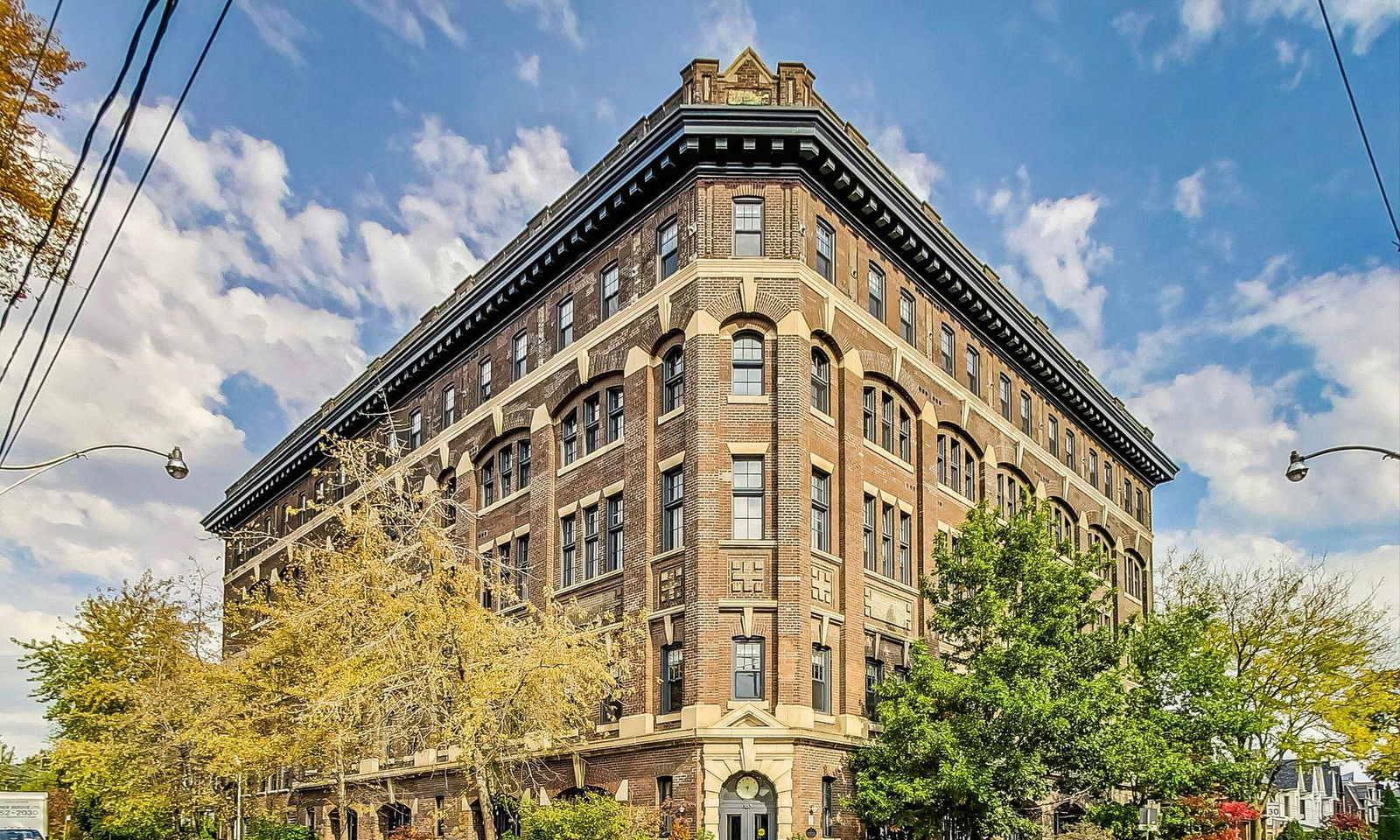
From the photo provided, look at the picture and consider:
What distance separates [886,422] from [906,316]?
3660 millimetres

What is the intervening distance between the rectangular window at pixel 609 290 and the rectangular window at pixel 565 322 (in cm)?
191

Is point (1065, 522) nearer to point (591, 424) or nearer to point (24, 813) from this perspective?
point (591, 424)

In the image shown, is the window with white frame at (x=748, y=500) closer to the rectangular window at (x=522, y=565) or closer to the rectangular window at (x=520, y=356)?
the rectangular window at (x=522, y=565)

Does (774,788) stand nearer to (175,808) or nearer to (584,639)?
(584,639)

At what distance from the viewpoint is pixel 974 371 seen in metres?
42.2

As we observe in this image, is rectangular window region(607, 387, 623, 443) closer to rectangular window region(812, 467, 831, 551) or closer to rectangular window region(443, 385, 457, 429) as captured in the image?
rectangular window region(812, 467, 831, 551)

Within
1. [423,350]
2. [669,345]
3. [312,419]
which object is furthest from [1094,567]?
[312,419]

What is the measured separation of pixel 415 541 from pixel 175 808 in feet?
68.7

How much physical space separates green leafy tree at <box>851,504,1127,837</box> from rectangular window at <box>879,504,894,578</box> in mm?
2150

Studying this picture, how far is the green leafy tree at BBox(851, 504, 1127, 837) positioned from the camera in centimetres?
2842

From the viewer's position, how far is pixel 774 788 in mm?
28891

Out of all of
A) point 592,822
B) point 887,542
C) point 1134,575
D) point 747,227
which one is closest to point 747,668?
point 592,822

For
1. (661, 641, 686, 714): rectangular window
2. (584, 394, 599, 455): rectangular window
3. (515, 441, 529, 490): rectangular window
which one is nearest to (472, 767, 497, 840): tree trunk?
(661, 641, 686, 714): rectangular window

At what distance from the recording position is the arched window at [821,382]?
32781mm
